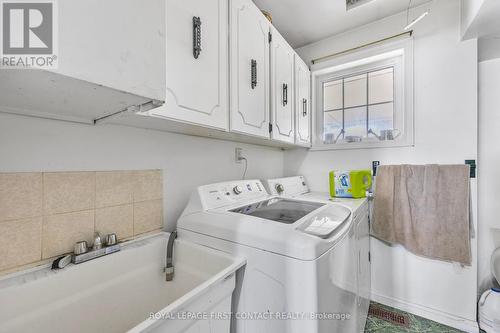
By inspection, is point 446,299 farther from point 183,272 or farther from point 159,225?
point 159,225

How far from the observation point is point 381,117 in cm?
216

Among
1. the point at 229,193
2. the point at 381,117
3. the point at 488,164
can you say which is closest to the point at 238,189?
the point at 229,193

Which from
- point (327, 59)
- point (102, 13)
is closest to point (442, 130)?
point (327, 59)

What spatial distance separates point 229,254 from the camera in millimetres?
924

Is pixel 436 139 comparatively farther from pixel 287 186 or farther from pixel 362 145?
pixel 287 186

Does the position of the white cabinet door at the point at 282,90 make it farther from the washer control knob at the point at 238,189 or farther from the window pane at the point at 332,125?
the window pane at the point at 332,125

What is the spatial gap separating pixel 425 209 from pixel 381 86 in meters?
1.25

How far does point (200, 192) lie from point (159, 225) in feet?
1.03

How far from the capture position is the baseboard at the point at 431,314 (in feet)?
5.36

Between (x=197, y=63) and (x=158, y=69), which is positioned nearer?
(x=158, y=69)

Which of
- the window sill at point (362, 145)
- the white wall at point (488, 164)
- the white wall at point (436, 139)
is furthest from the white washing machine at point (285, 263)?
the white wall at point (488, 164)

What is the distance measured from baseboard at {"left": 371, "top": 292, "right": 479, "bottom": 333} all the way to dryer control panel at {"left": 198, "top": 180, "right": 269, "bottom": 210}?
5.08 feet

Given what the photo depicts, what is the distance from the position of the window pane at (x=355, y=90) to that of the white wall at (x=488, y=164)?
0.87 m

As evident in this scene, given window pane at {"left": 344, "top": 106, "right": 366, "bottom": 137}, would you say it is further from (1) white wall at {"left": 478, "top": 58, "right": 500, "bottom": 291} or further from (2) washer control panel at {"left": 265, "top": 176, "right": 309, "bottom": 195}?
(1) white wall at {"left": 478, "top": 58, "right": 500, "bottom": 291}
